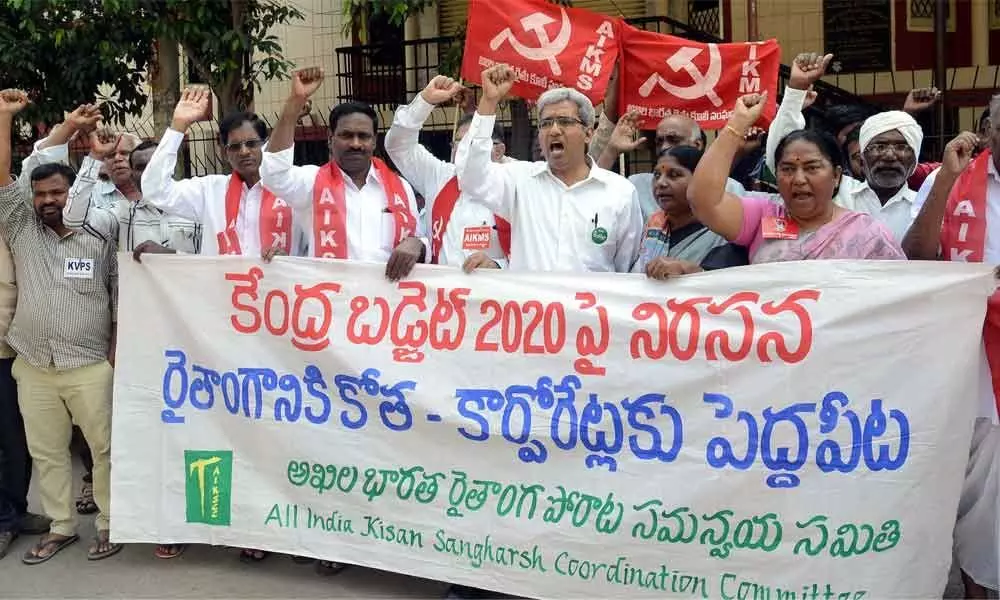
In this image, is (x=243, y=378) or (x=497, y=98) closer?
(x=497, y=98)

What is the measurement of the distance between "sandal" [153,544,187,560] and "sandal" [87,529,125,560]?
0.63 ft

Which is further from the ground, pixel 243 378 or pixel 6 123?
pixel 6 123

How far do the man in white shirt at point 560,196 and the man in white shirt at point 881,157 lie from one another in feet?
2.26

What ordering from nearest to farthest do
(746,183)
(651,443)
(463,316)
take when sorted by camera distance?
(651,443) → (463,316) → (746,183)

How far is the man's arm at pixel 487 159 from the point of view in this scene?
158 inches

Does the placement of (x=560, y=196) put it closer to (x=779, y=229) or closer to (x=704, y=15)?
(x=779, y=229)

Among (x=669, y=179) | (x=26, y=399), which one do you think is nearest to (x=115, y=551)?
(x=26, y=399)

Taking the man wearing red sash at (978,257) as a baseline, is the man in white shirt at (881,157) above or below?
above

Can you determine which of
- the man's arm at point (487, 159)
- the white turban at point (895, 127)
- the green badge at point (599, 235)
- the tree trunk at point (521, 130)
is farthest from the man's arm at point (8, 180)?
the tree trunk at point (521, 130)

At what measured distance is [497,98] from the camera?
400 centimetres

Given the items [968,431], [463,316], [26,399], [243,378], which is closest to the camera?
[968,431]

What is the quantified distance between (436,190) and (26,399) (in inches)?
81.5

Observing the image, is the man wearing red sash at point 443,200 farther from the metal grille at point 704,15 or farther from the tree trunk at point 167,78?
the metal grille at point 704,15

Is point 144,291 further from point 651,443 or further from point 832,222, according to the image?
point 832,222
